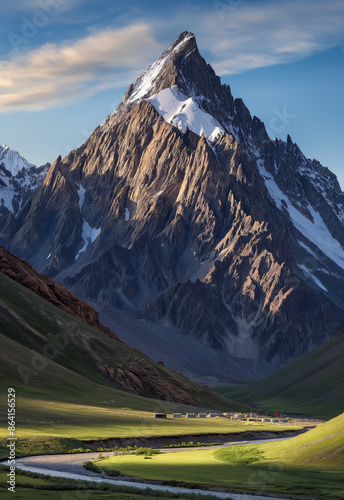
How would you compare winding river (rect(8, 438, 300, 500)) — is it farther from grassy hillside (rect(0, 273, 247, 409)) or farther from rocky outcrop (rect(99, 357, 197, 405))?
rocky outcrop (rect(99, 357, 197, 405))

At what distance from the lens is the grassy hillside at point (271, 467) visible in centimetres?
4888

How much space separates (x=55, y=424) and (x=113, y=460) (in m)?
25.8

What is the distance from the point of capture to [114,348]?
18900 cm

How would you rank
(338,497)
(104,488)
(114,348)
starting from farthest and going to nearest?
(114,348)
(104,488)
(338,497)

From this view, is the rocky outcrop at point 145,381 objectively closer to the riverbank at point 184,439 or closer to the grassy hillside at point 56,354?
the grassy hillside at point 56,354

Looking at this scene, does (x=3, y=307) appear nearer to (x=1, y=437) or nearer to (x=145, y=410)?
(x=145, y=410)

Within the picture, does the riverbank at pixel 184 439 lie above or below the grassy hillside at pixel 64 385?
below

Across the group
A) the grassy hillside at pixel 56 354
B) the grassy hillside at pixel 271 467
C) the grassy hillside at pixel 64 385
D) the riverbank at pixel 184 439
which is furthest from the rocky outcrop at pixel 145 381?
the grassy hillside at pixel 271 467

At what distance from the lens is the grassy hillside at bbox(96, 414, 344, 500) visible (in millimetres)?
48875

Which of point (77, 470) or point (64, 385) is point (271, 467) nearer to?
point (77, 470)

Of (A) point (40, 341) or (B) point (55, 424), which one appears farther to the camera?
(A) point (40, 341)

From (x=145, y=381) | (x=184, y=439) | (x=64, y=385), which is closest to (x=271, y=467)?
(x=184, y=439)

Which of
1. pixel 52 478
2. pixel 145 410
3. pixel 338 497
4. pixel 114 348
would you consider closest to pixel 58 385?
pixel 145 410

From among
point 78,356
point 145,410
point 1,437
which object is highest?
point 78,356
